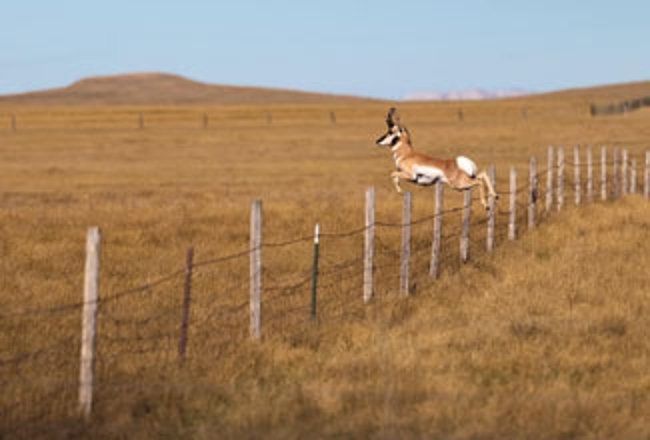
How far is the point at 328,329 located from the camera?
11492 mm

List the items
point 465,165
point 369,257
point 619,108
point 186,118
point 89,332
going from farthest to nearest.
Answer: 1. point 186,118
2. point 619,108
3. point 465,165
4. point 369,257
5. point 89,332

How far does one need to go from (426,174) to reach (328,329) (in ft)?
22.2

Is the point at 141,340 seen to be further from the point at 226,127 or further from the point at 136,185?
the point at 226,127

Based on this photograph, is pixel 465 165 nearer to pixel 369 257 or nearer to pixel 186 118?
pixel 369 257

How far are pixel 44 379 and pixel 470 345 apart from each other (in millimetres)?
4200

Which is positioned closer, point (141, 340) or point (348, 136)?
point (141, 340)

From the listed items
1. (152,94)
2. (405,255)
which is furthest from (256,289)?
(152,94)

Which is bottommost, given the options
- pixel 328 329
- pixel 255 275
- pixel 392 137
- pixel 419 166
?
pixel 328 329

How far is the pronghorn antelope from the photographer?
17438 millimetres

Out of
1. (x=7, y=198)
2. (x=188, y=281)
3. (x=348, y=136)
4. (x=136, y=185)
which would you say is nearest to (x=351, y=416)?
(x=188, y=281)

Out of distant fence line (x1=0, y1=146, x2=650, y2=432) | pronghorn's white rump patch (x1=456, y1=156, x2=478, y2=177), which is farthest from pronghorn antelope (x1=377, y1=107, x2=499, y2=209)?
distant fence line (x1=0, y1=146, x2=650, y2=432)

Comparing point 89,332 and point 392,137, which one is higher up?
point 392,137

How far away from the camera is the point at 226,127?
69250 millimetres

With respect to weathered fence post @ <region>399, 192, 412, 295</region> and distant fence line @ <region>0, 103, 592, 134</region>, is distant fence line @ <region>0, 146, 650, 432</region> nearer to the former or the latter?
weathered fence post @ <region>399, 192, 412, 295</region>
